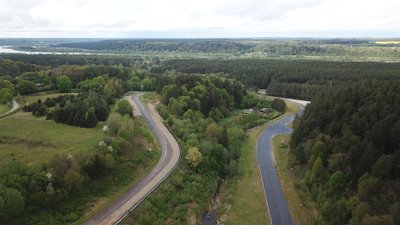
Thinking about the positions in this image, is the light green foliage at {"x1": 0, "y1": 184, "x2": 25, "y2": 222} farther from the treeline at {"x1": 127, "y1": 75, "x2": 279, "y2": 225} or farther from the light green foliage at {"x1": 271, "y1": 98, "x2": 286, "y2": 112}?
the light green foliage at {"x1": 271, "y1": 98, "x2": 286, "y2": 112}

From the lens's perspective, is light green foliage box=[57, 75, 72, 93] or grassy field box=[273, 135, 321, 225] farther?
light green foliage box=[57, 75, 72, 93]

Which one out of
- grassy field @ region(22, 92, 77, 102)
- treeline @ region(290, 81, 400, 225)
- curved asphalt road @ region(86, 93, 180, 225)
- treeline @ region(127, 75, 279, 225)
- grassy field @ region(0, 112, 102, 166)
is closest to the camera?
treeline @ region(290, 81, 400, 225)

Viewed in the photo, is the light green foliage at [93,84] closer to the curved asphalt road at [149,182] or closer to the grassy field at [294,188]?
the curved asphalt road at [149,182]

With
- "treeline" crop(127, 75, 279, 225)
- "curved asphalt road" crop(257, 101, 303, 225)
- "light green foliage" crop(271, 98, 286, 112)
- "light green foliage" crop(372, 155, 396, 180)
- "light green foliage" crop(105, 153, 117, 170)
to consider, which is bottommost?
"light green foliage" crop(271, 98, 286, 112)

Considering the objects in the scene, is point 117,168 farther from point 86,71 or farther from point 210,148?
point 86,71

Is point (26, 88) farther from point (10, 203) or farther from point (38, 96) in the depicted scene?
point (10, 203)

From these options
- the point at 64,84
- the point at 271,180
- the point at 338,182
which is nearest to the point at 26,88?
the point at 64,84

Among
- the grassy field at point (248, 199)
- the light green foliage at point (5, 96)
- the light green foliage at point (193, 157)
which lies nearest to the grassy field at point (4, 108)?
the light green foliage at point (5, 96)

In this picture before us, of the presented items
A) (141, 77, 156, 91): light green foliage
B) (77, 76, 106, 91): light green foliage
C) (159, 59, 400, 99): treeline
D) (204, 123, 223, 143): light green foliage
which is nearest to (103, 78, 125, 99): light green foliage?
(77, 76, 106, 91): light green foliage
